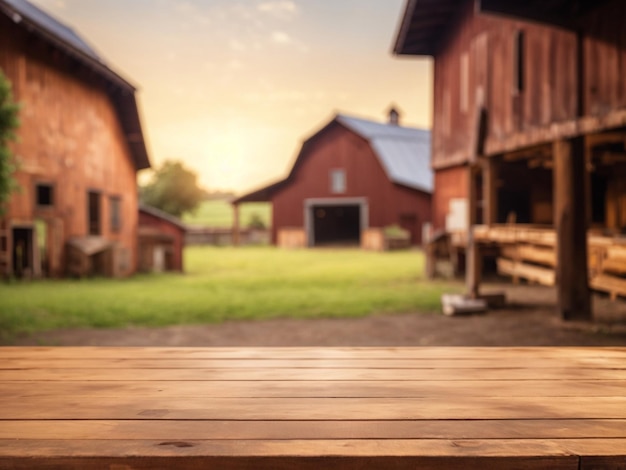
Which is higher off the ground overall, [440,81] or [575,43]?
[440,81]

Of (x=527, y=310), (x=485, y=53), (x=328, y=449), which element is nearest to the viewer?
(x=328, y=449)

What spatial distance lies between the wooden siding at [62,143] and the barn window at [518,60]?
11988 millimetres

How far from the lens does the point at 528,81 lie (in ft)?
34.6

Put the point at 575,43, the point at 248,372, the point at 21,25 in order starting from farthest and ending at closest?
the point at 21,25 < the point at 575,43 < the point at 248,372

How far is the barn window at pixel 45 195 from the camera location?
16.3 metres

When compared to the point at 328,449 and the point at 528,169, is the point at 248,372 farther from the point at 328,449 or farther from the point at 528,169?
the point at 528,169

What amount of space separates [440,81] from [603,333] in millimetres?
10239

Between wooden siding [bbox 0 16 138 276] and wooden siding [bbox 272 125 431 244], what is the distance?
14.6 metres

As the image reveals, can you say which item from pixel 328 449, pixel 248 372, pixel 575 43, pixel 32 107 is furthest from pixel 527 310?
pixel 32 107

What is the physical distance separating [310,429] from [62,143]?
16.6 m

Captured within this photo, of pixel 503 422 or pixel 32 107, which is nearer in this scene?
pixel 503 422

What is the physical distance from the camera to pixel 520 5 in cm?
897

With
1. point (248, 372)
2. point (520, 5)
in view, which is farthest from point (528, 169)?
point (248, 372)

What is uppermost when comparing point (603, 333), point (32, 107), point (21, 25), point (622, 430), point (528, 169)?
point (21, 25)
